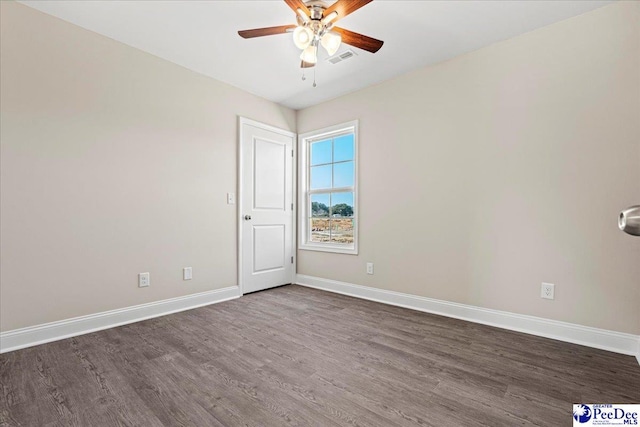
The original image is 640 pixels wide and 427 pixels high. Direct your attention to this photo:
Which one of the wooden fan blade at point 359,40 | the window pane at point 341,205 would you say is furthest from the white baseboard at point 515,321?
the wooden fan blade at point 359,40

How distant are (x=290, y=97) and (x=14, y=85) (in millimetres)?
2690

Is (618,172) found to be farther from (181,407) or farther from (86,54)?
(86,54)

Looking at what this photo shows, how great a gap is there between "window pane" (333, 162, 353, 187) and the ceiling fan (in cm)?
186

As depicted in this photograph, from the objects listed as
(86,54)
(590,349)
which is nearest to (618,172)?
(590,349)

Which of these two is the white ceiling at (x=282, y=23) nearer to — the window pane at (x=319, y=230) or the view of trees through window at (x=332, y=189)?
the view of trees through window at (x=332, y=189)

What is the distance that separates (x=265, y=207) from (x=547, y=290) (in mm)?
3170

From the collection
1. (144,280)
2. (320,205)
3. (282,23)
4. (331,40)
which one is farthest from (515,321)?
(144,280)

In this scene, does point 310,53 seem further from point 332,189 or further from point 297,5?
point 332,189

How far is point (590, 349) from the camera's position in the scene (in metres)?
2.22

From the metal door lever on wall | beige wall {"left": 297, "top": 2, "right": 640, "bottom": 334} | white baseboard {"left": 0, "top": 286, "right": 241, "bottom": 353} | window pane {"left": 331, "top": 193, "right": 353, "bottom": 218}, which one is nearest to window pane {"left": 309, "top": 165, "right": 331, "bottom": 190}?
window pane {"left": 331, "top": 193, "right": 353, "bottom": 218}

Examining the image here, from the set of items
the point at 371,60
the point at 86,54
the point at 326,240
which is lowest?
the point at 326,240

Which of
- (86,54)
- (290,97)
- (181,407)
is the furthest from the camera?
(290,97)

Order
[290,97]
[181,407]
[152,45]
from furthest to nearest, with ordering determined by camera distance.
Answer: [290,97]
[152,45]
[181,407]

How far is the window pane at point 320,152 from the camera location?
13.8 ft
